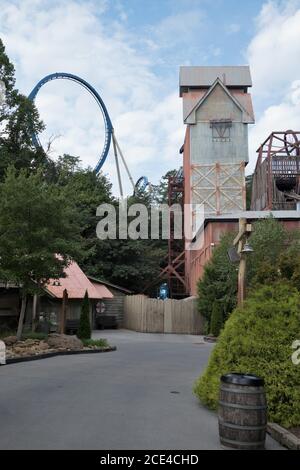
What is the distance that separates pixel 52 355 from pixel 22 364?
2.49 m

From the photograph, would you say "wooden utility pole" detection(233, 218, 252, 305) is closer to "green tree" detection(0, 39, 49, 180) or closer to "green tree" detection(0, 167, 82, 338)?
"green tree" detection(0, 167, 82, 338)

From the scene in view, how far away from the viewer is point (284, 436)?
6.70 metres

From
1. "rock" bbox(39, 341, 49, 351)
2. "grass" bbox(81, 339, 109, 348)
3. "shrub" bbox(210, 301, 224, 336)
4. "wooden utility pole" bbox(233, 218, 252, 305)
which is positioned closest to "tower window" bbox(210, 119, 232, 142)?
"shrub" bbox(210, 301, 224, 336)

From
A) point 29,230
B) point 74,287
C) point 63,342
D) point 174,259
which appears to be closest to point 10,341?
point 63,342

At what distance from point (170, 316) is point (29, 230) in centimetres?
1698

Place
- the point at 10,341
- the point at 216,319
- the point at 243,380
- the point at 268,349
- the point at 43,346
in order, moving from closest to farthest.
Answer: the point at 243,380 → the point at 268,349 → the point at 43,346 → the point at 10,341 → the point at 216,319

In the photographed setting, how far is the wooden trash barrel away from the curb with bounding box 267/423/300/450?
16.4 inches

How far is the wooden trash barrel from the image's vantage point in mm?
6176

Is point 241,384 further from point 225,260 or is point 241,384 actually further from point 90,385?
point 225,260

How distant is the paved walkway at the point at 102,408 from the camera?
6535 mm

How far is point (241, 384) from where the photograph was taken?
629 centimetres

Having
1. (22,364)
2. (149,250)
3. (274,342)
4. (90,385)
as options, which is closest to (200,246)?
(149,250)

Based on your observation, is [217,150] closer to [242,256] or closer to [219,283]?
[219,283]

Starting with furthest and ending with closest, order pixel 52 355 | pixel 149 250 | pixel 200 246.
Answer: pixel 149 250 < pixel 200 246 < pixel 52 355
